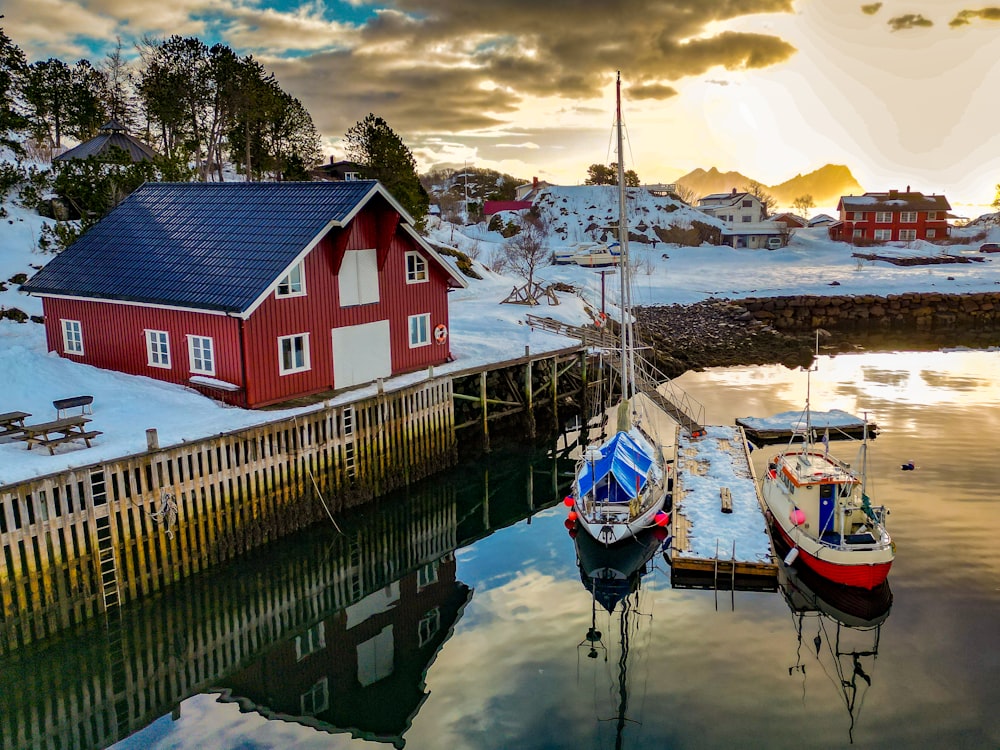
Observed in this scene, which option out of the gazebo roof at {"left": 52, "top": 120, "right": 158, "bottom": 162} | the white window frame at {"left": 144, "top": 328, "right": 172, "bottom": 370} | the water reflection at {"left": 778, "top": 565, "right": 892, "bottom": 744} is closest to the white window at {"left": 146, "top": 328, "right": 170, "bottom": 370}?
the white window frame at {"left": 144, "top": 328, "right": 172, "bottom": 370}

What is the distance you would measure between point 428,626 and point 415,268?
16638 mm

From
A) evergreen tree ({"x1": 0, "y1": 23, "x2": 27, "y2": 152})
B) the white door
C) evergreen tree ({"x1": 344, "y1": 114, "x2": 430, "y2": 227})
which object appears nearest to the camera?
the white door

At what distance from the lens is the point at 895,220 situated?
359 feet

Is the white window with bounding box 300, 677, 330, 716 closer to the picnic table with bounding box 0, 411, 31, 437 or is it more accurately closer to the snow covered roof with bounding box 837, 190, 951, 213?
the picnic table with bounding box 0, 411, 31, 437

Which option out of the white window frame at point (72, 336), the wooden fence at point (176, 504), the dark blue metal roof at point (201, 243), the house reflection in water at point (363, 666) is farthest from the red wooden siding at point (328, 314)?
the white window frame at point (72, 336)

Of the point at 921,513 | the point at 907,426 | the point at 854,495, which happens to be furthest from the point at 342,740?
the point at 907,426

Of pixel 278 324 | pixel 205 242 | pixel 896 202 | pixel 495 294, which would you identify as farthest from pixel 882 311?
pixel 205 242

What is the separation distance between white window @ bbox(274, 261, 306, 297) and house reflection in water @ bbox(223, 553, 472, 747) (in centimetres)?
1074

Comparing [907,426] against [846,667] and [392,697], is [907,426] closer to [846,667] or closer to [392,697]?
[846,667]

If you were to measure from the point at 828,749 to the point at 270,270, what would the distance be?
831 inches

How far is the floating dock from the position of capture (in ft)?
70.8

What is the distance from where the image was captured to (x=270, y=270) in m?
26.2

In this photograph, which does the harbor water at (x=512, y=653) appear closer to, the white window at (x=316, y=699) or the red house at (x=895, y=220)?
the white window at (x=316, y=699)

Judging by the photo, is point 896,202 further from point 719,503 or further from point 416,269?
point 719,503
